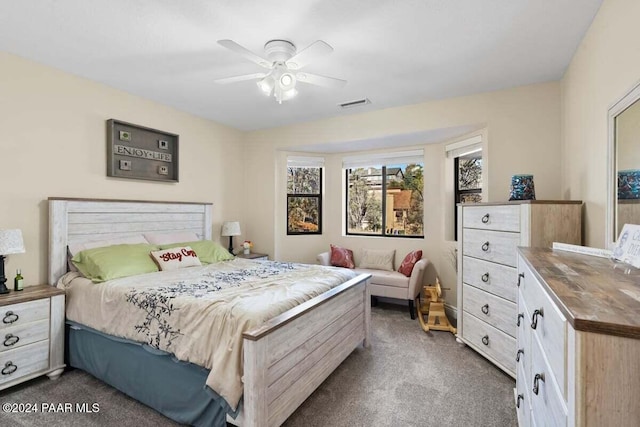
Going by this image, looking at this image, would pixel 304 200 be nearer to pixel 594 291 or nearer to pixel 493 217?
pixel 493 217

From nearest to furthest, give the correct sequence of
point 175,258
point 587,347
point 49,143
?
point 587,347, point 49,143, point 175,258

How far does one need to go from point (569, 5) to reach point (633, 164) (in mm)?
1141

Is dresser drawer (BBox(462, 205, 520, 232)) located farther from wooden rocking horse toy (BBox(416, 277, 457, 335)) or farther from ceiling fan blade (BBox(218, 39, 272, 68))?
ceiling fan blade (BBox(218, 39, 272, 68))

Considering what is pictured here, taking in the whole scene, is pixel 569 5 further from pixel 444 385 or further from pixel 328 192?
pixel 328 192

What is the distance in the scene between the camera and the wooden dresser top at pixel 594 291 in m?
0.65

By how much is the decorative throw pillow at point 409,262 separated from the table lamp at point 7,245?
3848mm

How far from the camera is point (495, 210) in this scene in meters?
2.50

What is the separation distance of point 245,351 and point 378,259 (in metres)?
3.11

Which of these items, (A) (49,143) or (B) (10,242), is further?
(A) (49,143)

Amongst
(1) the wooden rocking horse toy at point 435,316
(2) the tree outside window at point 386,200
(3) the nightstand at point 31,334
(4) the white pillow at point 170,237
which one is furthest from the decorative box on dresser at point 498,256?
(3) the nightstand at point 31,334

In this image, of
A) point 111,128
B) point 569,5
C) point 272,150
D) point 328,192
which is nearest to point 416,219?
point 328,192

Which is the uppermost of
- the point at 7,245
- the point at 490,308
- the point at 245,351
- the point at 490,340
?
the point at 7,245

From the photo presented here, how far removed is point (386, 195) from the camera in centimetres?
473

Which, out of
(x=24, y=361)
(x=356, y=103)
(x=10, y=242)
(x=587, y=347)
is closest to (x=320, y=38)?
(x=356, y=103)
